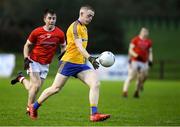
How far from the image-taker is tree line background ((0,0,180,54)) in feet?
200

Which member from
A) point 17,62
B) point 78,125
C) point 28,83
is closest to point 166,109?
point 28,83

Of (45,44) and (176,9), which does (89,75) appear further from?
(176,9)

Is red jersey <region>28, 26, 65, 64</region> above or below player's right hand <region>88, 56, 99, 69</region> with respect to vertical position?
above

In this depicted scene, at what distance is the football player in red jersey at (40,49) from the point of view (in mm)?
14414

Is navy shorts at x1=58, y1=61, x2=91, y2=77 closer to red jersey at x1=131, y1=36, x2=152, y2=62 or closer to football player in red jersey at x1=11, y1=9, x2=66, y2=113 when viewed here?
football player in red jersey at x1=11, y1=9, x2=66, y2=113

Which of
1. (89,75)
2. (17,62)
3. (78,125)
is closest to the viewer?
(78,125)

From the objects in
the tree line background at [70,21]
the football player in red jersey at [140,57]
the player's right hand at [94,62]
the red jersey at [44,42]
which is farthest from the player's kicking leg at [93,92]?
the tree line background at [70,21]

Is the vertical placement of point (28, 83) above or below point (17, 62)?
below

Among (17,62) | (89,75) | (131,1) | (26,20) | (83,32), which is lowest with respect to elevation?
(89,75)

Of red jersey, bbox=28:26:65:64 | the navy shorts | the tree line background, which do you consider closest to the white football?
the navy shorts

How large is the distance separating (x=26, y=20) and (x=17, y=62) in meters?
20.5

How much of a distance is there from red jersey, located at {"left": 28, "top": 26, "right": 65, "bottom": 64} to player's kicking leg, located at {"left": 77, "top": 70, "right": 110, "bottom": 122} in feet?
4.56

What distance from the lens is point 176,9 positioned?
80.6 metres

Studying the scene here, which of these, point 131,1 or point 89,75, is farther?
point 131,1
